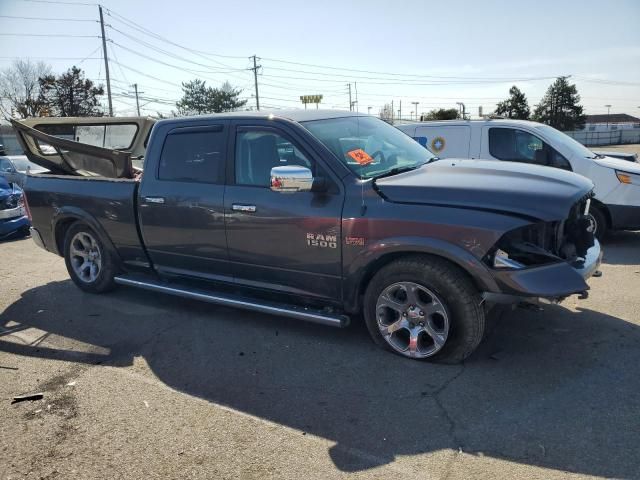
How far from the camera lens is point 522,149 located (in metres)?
7.87

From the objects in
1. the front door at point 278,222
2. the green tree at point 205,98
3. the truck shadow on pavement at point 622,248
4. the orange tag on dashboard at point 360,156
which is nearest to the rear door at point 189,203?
the front door at point 278,222

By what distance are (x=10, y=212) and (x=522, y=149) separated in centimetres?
894

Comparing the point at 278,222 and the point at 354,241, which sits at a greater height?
the point at 278,222

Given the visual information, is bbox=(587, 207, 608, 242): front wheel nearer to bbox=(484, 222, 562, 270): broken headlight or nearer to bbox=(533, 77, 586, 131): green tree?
bbox=(484, 222, 562, 270): broken headlight

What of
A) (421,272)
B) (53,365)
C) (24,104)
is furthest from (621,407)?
(24,104)

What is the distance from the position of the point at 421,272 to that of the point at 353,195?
77 centimetres

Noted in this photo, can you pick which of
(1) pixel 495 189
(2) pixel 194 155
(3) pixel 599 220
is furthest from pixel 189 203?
(3) pixel 599 220

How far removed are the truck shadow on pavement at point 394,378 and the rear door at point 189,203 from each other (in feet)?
2.03

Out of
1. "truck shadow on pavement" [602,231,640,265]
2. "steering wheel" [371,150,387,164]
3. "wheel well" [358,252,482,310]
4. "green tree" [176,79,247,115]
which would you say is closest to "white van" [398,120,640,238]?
"truck shadow on pavement" [602,231,640,265]

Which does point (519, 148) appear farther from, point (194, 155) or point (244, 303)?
point (244, 303)

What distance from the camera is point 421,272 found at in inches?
145

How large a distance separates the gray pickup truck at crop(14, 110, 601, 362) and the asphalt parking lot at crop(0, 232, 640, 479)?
324 millimetres

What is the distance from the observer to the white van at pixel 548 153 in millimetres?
7059

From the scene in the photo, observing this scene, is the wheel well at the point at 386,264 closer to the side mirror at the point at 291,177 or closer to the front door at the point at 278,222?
the front door at the point at 278,222
